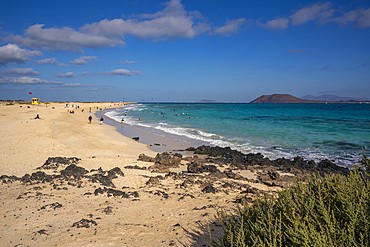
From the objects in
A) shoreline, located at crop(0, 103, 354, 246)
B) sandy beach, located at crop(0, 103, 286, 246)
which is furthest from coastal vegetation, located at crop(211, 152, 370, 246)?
sandy beach, located at crop(0, 103, 286, 246)

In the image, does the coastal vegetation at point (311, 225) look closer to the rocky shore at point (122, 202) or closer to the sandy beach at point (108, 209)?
the rocky shore at point (122, 202)

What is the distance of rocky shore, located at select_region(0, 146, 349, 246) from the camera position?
493 cm

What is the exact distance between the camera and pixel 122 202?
685cm

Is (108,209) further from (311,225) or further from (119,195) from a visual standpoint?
Result: (311,225)

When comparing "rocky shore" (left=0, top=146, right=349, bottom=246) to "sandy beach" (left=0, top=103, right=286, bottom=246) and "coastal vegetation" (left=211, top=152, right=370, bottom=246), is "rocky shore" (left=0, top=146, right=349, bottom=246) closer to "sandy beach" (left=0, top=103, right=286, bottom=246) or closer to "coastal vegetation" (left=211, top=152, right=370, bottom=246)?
"sandy beach" (left=0, top=103, right=286, bottom=246)

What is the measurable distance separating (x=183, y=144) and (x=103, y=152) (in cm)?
759

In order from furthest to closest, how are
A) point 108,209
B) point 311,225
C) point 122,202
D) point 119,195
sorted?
1. point 119,195
2. point 122,202
3. point 108,209
4. point 311,225

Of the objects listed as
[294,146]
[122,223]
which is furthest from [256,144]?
[122,223]

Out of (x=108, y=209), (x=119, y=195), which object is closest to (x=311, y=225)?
(x=108, y=209)

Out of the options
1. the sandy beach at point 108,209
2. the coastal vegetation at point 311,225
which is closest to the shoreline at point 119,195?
the sandy beach at point 108,209

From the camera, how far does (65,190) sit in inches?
300

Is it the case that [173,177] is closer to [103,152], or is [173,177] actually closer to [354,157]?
[103,152]

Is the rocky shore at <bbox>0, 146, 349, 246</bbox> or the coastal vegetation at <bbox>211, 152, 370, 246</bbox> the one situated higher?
the coastal vegetation at <bbox>211, 152, 370, 246</bbox>

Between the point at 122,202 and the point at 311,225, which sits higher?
the point at 311,225
